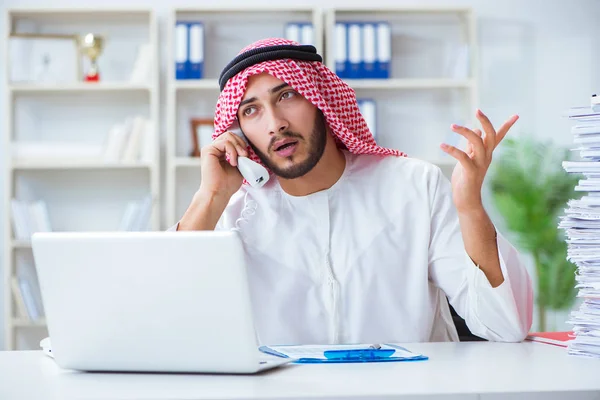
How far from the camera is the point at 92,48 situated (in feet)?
15.6

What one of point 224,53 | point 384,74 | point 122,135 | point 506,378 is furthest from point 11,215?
point 506,378

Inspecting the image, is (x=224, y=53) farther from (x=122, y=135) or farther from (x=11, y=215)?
(x=11, y=215)

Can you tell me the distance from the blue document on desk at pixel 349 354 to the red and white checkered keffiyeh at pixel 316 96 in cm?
75

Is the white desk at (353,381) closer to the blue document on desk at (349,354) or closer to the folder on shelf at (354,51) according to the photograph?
the blue document on desk at (349,354)

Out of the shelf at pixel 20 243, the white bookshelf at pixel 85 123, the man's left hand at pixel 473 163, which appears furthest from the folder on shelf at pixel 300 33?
the man's left hand at pixel 473 163

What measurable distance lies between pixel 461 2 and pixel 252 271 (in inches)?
137

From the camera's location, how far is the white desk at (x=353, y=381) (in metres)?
1.08

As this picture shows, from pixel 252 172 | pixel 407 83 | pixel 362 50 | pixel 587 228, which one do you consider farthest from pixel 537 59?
pixel 587 228

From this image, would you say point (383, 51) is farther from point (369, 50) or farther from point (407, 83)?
point (407, 83)

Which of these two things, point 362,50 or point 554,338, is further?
point 362,50

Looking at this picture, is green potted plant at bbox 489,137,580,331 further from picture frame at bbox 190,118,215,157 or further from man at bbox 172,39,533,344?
man at bbox 172,39,533,344

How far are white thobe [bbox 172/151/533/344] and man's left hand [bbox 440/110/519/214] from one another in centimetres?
28

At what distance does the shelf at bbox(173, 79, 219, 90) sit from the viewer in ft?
15.3

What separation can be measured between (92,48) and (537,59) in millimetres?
2734
